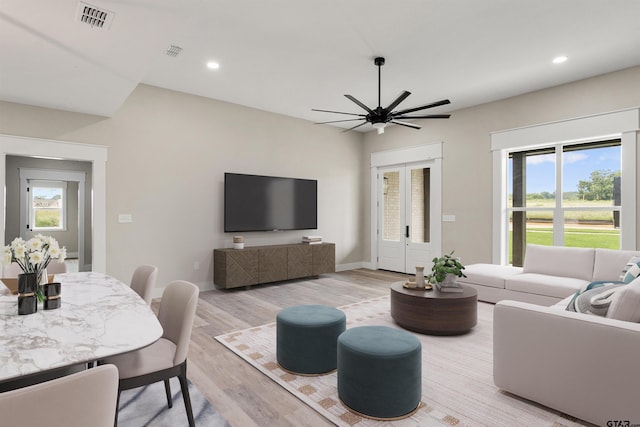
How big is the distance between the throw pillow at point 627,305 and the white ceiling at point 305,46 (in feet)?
7.93

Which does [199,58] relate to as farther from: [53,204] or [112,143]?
[53,204]

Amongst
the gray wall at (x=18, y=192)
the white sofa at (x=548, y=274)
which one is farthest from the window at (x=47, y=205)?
the white sofa at (x=548, y=274)

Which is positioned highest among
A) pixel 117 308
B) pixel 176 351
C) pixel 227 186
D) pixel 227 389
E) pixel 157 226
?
pixel 227 186

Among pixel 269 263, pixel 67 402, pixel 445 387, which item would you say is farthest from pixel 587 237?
pixel 67 402

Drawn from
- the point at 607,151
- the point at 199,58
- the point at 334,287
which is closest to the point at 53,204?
the point at 199,58

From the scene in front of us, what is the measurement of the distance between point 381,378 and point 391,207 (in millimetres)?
5357

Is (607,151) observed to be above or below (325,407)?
above

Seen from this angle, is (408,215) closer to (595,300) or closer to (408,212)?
(408,212)

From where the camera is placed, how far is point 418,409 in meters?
2.13

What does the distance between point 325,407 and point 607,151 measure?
199 inches

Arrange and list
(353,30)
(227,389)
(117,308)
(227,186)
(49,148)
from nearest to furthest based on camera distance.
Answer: (117,308)
(227,389)
(353,30)
(49,148)
(227,186)

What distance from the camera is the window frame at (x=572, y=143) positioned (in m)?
4.35

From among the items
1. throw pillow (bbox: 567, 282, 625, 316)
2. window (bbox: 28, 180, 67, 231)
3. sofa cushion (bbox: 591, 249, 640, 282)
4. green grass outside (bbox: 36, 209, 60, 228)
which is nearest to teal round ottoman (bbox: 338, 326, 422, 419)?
throw pillow (bbox: 567, 282, 625, 316)

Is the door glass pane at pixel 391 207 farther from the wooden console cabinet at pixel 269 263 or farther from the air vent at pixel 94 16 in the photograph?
the air vent at pixel 94 16
